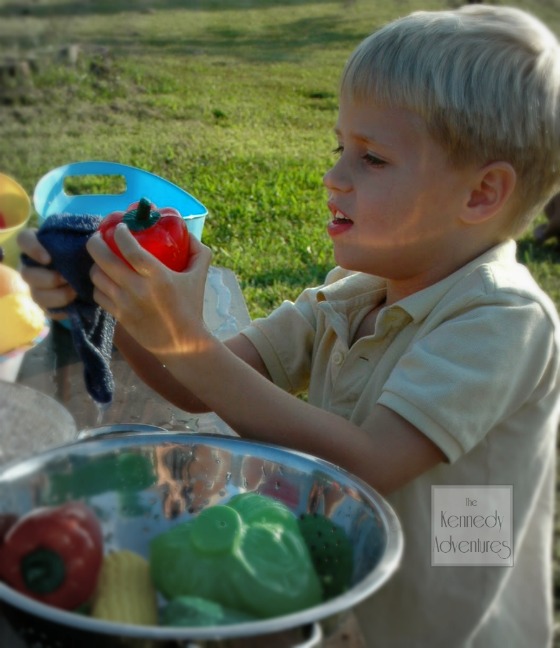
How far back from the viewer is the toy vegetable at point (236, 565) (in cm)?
82

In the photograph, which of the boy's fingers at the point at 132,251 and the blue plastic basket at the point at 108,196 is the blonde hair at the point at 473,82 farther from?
the blue plastic basket at the point at 108,196

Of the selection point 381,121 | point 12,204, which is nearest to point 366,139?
point 381,121

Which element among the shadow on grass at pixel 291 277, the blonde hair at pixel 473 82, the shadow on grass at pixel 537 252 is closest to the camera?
the blonde hair at pixel 473 82

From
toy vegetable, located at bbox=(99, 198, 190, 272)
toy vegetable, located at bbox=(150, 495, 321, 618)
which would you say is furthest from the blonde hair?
toy vegetable, located at bbox=(150, 495, 321, 618)

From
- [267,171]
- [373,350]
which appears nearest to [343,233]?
[373,350]

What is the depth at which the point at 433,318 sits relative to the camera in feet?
4.33

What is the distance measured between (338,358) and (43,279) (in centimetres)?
48

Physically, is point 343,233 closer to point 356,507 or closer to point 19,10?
point 356,507

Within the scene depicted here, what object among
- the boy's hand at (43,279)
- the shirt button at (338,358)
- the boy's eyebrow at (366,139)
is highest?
the boy's eyebrow at (366,139)

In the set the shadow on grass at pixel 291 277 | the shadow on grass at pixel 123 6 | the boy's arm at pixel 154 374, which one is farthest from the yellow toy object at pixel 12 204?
the shadow on grass at pixel 123 6

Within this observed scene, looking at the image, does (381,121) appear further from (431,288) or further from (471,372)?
(471,372)

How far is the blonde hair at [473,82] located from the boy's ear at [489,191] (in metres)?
0.01

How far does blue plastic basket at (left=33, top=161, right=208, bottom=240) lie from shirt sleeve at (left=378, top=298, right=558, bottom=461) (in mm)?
832

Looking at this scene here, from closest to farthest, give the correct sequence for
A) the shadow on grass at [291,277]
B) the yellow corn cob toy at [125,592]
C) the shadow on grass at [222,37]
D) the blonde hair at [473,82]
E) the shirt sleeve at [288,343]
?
1. the yellow corn cob toy at [125,592]
2. the blonde hair at [473,82]
3. the shirt sleeve at [288,343]
4. the shadow on grass at [291,277]
5. the shadow on grass at [222,37]
